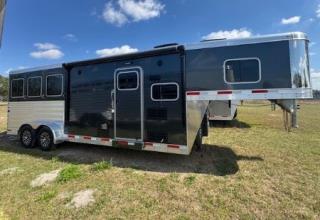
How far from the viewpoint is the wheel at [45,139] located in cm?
780

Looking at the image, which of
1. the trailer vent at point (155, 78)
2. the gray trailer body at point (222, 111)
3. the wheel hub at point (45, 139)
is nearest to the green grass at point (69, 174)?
the wheel hub at point (45, 139)

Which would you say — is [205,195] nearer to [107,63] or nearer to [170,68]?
[170,68]

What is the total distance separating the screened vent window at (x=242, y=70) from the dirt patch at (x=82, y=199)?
366 centimetres

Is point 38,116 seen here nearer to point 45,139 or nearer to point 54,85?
point 45,139

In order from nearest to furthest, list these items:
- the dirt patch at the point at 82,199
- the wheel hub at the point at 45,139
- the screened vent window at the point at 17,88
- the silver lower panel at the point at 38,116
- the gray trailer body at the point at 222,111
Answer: the dirt patch at the point at 82,199
the silver lower panel at the point at 38,116
the wheel hub at the point at 45,139
the screened vent window at the point at 17,88
the gray trailer body at the point at 222,111

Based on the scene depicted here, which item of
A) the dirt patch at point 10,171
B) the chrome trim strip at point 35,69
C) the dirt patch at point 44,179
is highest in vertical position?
the chrome trim strip at point 35,69

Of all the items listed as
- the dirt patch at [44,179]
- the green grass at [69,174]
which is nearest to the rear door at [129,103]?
the green grass at [69,174]

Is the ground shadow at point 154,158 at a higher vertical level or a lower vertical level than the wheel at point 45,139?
lower

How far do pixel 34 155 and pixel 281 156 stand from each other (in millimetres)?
7268

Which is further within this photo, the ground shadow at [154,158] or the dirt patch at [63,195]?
the ground shadow at [154,158]

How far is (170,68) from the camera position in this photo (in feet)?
19.2

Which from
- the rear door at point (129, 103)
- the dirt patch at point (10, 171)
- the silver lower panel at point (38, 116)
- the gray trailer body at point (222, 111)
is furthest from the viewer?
the gray trailer body at point (222, 111)

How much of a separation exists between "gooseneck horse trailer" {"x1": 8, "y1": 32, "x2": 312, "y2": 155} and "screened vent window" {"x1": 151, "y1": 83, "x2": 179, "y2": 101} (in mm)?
19

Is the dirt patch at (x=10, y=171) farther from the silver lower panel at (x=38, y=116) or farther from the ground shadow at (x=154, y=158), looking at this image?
the silver lower panel at (x=38, y=116)
